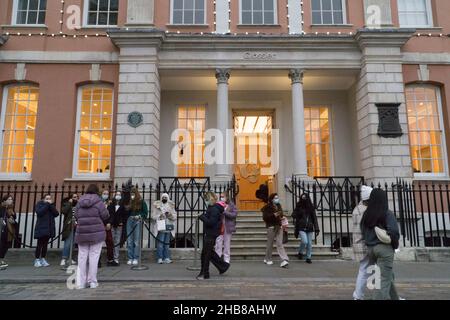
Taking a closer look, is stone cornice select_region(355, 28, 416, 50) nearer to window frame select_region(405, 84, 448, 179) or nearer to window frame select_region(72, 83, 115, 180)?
window frame select_region(405, 84, 448, 179)

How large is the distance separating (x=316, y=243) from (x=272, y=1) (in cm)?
922

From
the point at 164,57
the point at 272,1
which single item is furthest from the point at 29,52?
the point at 272,1

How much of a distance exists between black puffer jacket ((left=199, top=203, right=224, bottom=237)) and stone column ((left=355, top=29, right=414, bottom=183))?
681 cm

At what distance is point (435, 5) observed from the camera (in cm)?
1447

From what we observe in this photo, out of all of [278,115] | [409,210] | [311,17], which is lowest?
[409,210]

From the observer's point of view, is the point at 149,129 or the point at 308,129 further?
the point at 308,129

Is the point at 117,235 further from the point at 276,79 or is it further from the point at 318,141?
the point at 318,141

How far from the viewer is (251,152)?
52.7ft

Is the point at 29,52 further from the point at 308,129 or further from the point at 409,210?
the point at 409,210

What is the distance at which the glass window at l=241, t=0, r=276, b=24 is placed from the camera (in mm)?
14531

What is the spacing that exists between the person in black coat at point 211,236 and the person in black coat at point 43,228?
4100mm

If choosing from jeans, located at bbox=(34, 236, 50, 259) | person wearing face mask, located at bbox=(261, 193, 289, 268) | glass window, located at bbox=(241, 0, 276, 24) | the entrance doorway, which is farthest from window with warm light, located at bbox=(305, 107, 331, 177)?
jeans, located at bbox=(34, 236, 50, 259)

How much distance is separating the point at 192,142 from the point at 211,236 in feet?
26.1

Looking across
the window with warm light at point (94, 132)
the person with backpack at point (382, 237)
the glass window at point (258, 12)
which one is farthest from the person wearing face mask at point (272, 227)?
the glass window at point (258, 12)
